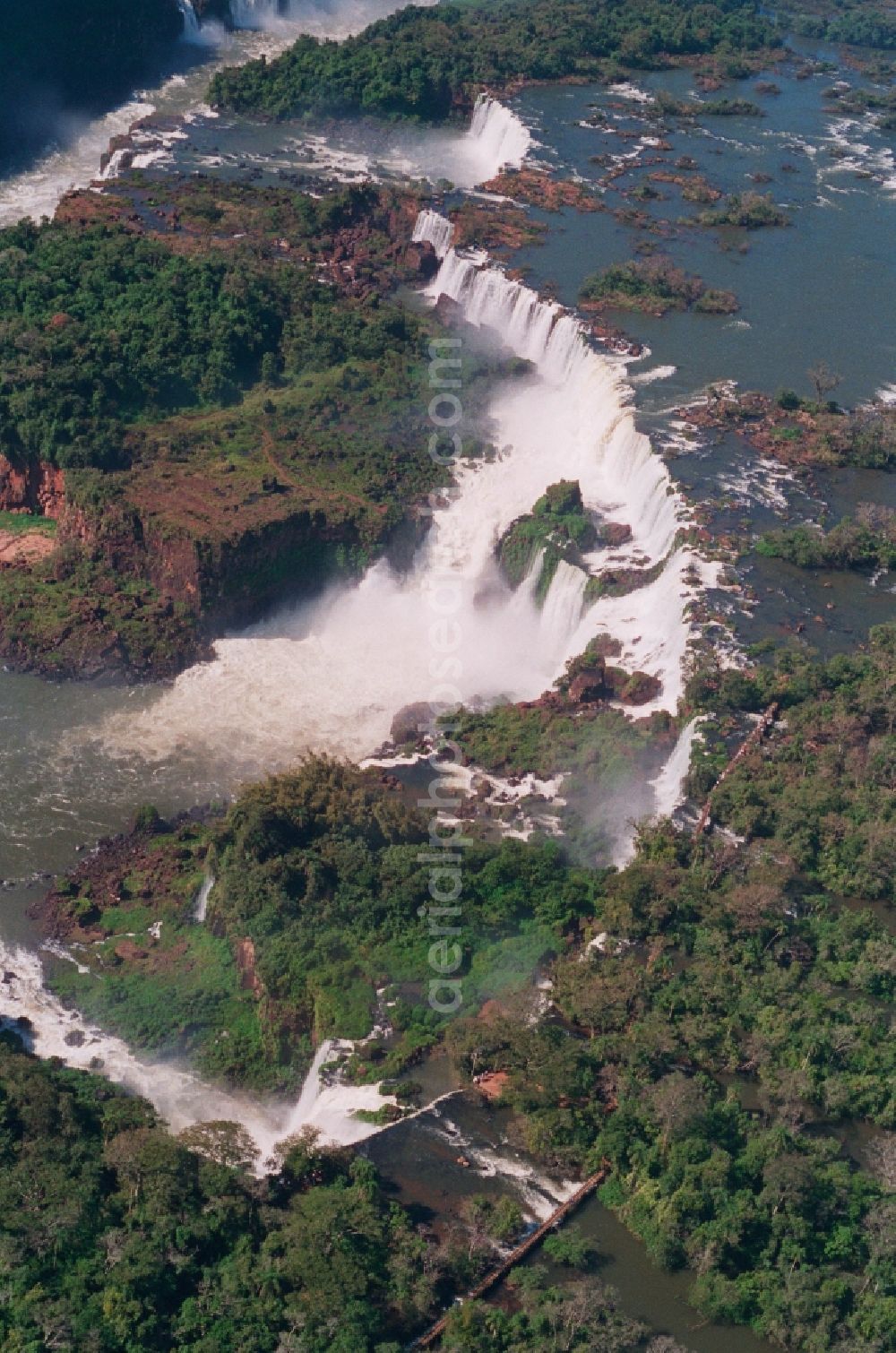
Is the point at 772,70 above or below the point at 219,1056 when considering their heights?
above

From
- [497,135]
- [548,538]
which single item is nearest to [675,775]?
[548,538]

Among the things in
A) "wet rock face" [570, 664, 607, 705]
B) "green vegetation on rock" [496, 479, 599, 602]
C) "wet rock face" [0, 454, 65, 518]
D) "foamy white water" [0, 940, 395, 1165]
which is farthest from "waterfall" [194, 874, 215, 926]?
"wet rock face" [0, 454, 65, 518]

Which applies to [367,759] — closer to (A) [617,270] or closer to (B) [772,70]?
(A) [617,270]

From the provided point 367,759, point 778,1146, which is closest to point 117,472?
point 367,759

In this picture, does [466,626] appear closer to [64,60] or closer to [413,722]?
[413,722]

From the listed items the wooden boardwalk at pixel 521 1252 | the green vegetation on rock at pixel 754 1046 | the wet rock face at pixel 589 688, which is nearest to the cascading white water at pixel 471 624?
the wet rock face at pixel 589 688
